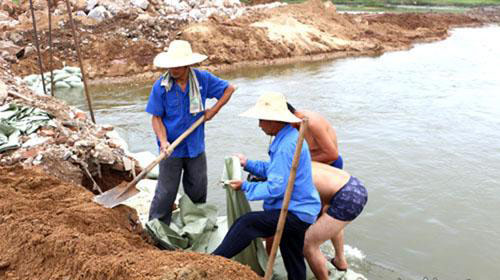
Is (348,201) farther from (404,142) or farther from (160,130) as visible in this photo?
(404,142)

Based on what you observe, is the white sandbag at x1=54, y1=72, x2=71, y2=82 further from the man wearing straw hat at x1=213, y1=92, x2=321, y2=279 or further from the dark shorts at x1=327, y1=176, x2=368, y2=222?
the dark shorts at x1=327, y1=176, x2=368, y2=222

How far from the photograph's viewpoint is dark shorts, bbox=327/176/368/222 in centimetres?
323

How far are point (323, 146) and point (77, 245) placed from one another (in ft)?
6.09

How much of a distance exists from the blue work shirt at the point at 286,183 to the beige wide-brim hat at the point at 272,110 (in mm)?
96

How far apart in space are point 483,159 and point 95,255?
20.7ft

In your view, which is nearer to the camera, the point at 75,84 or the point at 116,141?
the point at 116,141

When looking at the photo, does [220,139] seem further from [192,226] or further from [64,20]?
[64,20]

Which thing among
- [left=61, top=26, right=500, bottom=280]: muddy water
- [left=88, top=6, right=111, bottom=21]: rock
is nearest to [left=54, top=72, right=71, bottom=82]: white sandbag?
[left=61, top=26, right=500, bottom=280]: muddy water

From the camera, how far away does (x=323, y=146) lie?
138 inches

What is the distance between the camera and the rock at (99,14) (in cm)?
1666

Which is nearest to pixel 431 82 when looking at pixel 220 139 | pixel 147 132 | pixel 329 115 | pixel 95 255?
pixel 329 115

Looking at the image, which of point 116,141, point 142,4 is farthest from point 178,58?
point 142,4

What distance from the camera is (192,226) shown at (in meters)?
3.85

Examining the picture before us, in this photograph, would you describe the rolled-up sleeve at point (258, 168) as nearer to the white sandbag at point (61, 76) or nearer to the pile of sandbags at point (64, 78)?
the pile of sandbags at point (64, 78)
